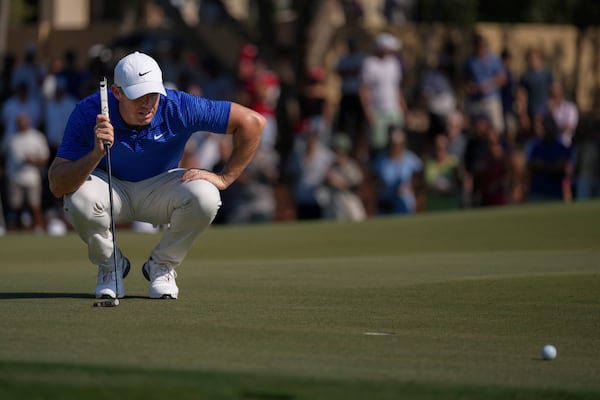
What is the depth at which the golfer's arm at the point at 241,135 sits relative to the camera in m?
8.55

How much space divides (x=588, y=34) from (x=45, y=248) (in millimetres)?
14197

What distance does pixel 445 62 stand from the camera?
2283 centimetres

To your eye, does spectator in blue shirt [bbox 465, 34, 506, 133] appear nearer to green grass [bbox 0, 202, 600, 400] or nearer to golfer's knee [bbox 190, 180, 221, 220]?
green grass [bbox 0, 202, 600, 400]

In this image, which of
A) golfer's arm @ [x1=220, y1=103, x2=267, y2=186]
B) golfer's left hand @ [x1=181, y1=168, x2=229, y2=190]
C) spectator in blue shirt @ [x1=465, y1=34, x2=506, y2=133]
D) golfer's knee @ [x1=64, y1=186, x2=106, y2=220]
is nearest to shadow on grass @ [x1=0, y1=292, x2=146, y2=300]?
golfer's knee @ [x1=64, y1=186, x2=106, y2=220]

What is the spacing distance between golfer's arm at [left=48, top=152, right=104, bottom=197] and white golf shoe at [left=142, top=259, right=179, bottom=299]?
2.64 feet

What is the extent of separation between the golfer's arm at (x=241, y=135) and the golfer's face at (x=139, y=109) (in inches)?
23.4

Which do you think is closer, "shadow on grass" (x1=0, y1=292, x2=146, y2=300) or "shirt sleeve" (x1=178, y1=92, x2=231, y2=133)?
"shirt sleeve" (x1=178, y1=92, x2=231, y2=133)

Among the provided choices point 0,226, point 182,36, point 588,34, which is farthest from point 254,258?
point 588,34

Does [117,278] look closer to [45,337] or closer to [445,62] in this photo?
[45,337]

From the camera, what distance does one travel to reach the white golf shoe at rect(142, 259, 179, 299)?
8.41 meters

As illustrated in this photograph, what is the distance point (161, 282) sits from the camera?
8469mm

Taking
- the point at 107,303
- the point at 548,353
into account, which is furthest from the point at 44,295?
the point at 548,353

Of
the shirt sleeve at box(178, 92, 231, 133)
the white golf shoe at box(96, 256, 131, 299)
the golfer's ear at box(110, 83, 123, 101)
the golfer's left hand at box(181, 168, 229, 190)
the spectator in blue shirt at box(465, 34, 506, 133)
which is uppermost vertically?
the spectator in blue shirt at box(465, 34, 506, 133)

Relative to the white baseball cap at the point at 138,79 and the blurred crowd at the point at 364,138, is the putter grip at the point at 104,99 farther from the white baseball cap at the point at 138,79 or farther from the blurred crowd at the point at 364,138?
the blurred crowd at the point at 364,138
